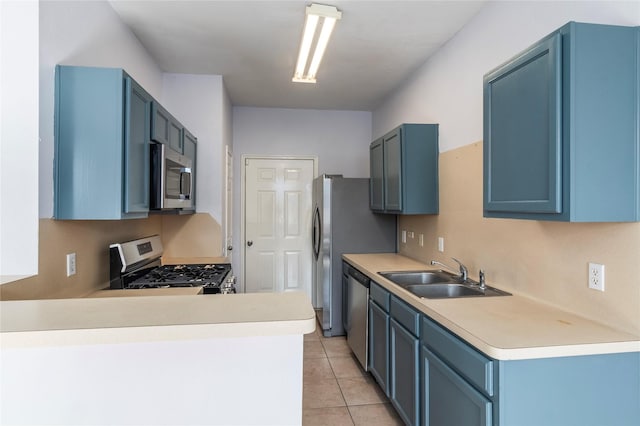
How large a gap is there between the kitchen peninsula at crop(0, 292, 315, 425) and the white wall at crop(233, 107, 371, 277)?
3.65m

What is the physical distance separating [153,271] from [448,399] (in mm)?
2388

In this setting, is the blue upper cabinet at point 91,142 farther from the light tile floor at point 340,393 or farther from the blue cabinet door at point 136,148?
the light tile floor at point 340,393

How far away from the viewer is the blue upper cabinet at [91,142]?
5.85ft

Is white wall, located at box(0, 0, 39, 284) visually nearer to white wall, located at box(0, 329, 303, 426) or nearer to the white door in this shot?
white wall, located at box(0, 329, 303, 426)

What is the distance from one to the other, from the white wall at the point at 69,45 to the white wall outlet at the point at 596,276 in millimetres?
2520

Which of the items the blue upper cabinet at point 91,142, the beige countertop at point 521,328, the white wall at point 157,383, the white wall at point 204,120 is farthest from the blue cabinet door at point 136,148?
the beige countertop at point 521,328

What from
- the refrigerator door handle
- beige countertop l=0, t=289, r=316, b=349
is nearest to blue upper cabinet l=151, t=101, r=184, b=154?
beige countertop l=0, t=289, r=316, b=349

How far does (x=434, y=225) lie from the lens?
317cm

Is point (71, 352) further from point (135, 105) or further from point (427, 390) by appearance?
point (427, 390)

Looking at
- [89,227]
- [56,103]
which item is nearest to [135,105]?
[56,103]

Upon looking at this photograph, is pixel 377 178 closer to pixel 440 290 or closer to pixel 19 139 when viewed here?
pixel 440 290

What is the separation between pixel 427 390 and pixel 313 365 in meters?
1.57

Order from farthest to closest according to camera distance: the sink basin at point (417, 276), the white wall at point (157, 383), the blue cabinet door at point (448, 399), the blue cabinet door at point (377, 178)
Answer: the blue cabinet door at point (377, 178) → the sink basin at point (417, 276) → the blue cabinet door at point (448, 399) → the white wall at point (157, 383)

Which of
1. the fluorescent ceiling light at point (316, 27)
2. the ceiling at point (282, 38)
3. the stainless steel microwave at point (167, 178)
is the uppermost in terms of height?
the ceiling at point (282, 38)
